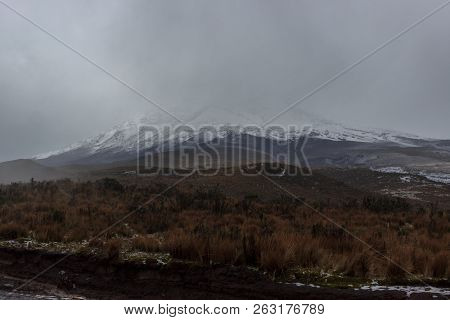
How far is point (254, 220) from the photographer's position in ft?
44.3

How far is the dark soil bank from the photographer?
6848 millimetres

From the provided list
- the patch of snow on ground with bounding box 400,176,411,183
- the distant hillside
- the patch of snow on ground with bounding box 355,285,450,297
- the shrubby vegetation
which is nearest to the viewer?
the patch of snow on ground with bounding box 355,285,450,297

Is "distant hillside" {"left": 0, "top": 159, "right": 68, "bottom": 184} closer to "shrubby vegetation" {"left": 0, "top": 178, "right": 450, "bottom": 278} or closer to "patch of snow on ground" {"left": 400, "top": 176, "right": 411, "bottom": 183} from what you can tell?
"shrubby vegetation" {"left": 0, "top": 178, "right": 450, "bottom": 278}

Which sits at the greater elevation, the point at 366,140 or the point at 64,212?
the point at 366,140

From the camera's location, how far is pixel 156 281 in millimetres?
7875

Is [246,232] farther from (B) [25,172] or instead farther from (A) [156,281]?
(B) [25,172]

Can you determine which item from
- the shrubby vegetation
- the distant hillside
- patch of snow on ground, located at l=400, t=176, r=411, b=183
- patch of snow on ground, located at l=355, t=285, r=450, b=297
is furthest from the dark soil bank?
patch of snow on ground, located at l=400, t=176, r=411, b=183

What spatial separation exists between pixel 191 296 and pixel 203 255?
5.24ft

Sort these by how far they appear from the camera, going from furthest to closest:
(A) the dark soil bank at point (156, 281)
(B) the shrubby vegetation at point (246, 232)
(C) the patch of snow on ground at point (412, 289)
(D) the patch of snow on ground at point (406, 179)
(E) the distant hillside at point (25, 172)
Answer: (D) the patch of snow on ground at point (406, 179)
(E) the distant hillside at point (25, 172)
(B) the shrubby vegetation at point (246, 232)
(A) the dark soil bank at point (156, 281)
(C) the patch of snow on ground at point (412, 289)

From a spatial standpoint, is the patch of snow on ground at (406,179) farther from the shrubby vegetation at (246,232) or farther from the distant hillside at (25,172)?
the distant hillside at (25,172)

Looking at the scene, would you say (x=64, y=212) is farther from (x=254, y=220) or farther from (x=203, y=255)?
(x=203, y=255)

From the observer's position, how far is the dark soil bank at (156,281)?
6848mm

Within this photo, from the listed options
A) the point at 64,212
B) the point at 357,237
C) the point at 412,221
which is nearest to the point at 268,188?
the point at 412,221

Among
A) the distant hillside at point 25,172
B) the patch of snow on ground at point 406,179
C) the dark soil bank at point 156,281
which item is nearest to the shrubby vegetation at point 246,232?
the dark soil bank at point 156,281
